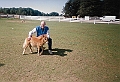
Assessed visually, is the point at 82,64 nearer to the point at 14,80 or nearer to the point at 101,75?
the point at 101,75

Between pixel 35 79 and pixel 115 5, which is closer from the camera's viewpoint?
pixel 35 79

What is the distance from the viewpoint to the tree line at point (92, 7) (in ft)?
9.99

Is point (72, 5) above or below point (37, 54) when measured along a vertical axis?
above

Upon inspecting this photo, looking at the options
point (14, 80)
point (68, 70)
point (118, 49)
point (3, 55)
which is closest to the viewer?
point (14, 80)

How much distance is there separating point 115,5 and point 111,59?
110 centimetres

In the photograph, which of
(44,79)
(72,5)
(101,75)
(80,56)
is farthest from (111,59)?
(44,79)

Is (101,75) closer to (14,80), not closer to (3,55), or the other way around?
(14,80)

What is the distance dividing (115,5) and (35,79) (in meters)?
1.76

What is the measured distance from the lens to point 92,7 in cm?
321

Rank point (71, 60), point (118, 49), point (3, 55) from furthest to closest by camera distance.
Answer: point (118, 49) < point (3, 55) < point (71, 60)

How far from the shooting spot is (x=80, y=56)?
3850 millimetres

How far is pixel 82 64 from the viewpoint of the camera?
10.7ft

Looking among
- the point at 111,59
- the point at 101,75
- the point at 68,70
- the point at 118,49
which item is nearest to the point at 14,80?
the point at 68,70

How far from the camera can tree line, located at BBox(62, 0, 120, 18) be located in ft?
9.99
